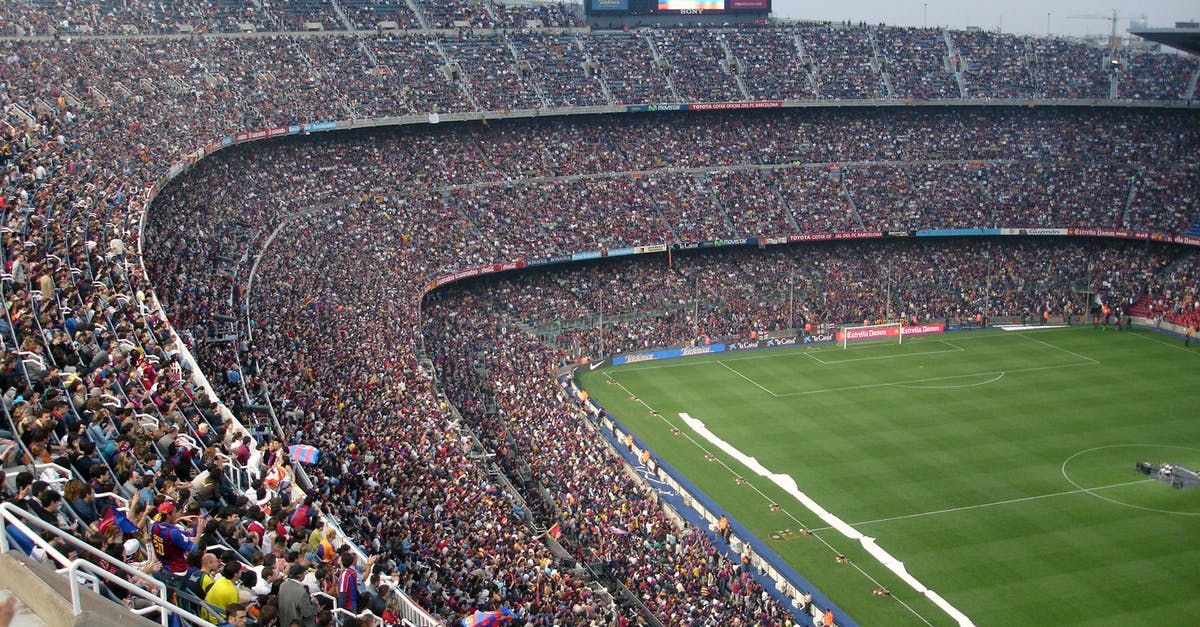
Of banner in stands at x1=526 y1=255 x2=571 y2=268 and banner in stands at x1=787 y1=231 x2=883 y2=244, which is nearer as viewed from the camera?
banner in stands at x1=526 y1=255 x2=571 y2=268

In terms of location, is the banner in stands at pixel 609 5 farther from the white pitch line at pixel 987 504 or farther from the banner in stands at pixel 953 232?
the white pitch line at pixel 987 504

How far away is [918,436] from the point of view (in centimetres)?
4356

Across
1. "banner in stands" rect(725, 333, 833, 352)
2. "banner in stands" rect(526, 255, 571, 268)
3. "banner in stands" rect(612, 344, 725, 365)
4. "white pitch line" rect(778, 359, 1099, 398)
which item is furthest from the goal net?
"banner in stands" rect(526, 255, 571, 268)

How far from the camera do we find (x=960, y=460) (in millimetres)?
40875

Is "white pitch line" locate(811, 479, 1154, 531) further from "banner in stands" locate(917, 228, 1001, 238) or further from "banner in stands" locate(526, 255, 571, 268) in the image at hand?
"banner in stands" locate(917, 228, 1001, 238)

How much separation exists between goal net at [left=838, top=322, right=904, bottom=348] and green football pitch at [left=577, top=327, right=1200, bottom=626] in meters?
0.68

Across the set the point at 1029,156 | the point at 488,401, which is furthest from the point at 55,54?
the point at 1029,156

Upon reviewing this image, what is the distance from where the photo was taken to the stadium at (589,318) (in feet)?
52.6

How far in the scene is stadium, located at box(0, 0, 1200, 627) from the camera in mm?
16031

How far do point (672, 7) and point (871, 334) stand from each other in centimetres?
2780

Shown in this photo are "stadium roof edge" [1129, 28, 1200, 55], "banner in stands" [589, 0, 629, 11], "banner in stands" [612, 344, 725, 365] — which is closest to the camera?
"banner in stands" [612, 344, 725, 365]

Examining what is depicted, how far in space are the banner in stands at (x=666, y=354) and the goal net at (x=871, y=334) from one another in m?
6.35

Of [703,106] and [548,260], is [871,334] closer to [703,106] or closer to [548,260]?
[548,260]

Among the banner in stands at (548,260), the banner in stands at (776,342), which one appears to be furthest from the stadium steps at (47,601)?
the banner in stands at (776,342)
